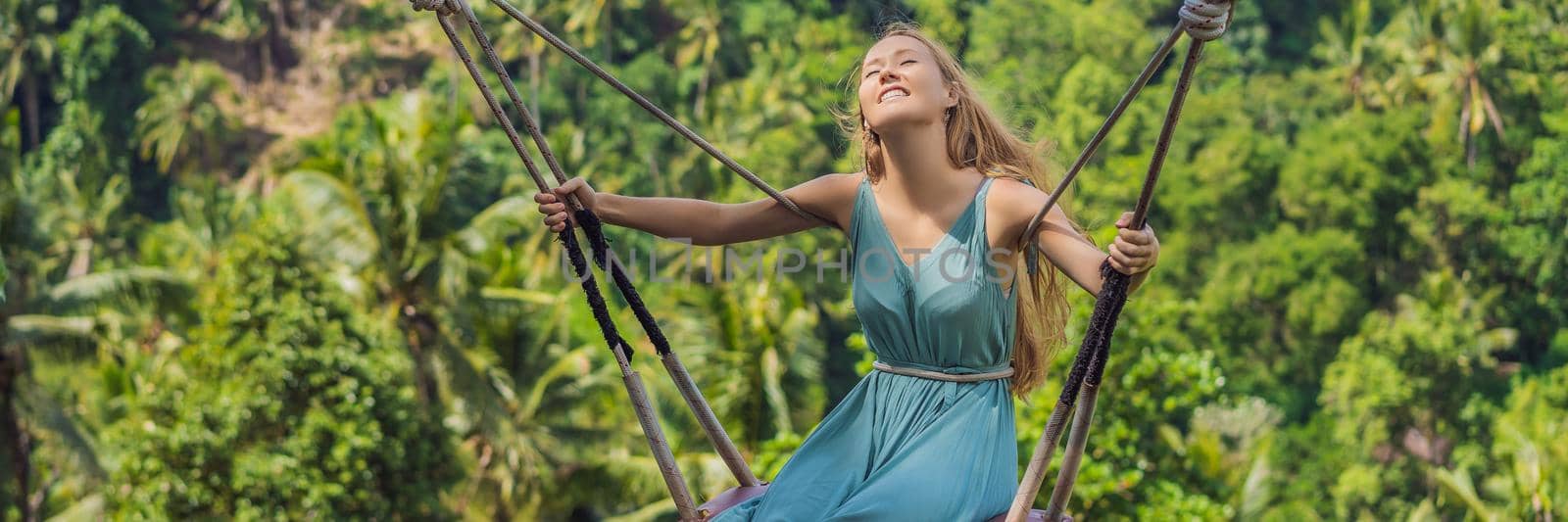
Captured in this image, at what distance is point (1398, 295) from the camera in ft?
87.6

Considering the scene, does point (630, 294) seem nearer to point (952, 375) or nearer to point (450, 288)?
point (952, 375)

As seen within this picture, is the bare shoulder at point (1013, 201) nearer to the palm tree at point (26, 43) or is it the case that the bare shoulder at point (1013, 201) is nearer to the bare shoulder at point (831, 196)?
the bare shoulder at point (831, 196)

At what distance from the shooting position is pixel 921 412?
351cm

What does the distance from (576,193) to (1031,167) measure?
2.92ft

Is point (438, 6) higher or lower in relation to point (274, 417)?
higher

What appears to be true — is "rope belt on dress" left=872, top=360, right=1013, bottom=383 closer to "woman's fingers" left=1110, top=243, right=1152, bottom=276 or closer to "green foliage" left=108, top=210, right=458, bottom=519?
"woman's fingers" left=1110, top=243, right=1152, bottom=276

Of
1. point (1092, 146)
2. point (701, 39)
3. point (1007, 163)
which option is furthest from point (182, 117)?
point (1092, 146)

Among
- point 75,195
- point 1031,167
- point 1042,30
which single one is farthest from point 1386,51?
point 1031,167

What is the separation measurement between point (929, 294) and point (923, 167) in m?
0.28

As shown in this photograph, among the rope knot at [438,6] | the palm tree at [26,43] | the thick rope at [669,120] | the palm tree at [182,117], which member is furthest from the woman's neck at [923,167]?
the palm tree at [26,43]

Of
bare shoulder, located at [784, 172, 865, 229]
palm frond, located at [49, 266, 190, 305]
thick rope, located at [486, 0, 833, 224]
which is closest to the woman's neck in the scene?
bare shoulder, located at [784, 172, 865, 229]

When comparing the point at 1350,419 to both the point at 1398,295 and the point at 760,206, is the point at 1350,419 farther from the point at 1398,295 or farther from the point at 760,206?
the point at 760,206

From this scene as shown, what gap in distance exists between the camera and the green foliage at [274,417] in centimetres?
1320

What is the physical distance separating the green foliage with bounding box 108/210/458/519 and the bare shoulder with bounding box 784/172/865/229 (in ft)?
33.5
